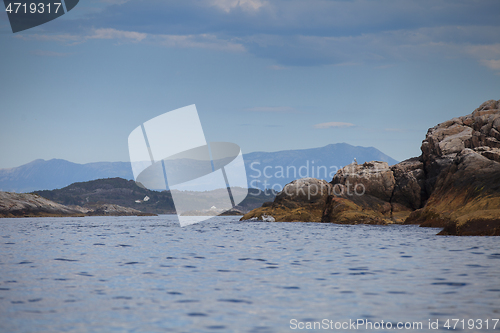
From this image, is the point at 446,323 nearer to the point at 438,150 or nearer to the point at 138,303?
the point at 138,303

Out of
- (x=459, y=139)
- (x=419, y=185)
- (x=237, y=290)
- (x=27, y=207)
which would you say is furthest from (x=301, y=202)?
(x=27, y=207)

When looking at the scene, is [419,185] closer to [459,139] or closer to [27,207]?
[459,139]

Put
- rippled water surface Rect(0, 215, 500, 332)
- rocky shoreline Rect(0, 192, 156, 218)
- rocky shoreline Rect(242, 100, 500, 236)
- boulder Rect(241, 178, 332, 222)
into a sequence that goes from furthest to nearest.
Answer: rocky shoreline Rect(0, 192, 156, 218), boulder Rect(241, 178, 332, 222), rocky shoreline Rect(242, 100, 500, 236), rippled water surface Rect(0, 215, 500, 332)

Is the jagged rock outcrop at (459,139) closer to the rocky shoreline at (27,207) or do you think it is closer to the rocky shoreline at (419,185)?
the rocky shoreline at (419,185)

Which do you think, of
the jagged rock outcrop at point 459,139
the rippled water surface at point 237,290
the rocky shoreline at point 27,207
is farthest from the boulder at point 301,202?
the rocky shoreline at point 27,207

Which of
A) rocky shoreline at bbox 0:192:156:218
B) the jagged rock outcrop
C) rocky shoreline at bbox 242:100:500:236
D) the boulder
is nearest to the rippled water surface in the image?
rocky shoreline at bbox 242:100:500:236

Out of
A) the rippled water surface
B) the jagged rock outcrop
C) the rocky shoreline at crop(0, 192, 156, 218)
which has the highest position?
the jagged rock outcrop

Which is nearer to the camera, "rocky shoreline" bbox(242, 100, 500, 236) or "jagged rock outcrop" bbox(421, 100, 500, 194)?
"rocky shoreline" bbox(242, 100, 500, 236)

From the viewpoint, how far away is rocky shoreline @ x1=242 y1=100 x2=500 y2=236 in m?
39.7

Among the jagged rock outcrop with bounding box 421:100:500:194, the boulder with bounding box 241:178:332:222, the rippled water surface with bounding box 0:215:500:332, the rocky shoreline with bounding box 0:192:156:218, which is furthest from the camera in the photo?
the rocky shoreline with bounding box 0:192:156:218

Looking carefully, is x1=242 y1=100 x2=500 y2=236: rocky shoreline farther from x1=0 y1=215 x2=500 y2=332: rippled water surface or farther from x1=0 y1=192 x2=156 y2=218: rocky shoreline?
x1=0 y1=192 x2=156 y2=218: rocky shoreline

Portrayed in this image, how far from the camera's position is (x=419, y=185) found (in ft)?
180

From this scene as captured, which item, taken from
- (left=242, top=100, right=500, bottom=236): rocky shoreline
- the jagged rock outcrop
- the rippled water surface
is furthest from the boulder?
the rippled water surface

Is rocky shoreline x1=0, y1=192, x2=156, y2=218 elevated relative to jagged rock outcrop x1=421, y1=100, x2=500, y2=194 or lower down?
lower down
